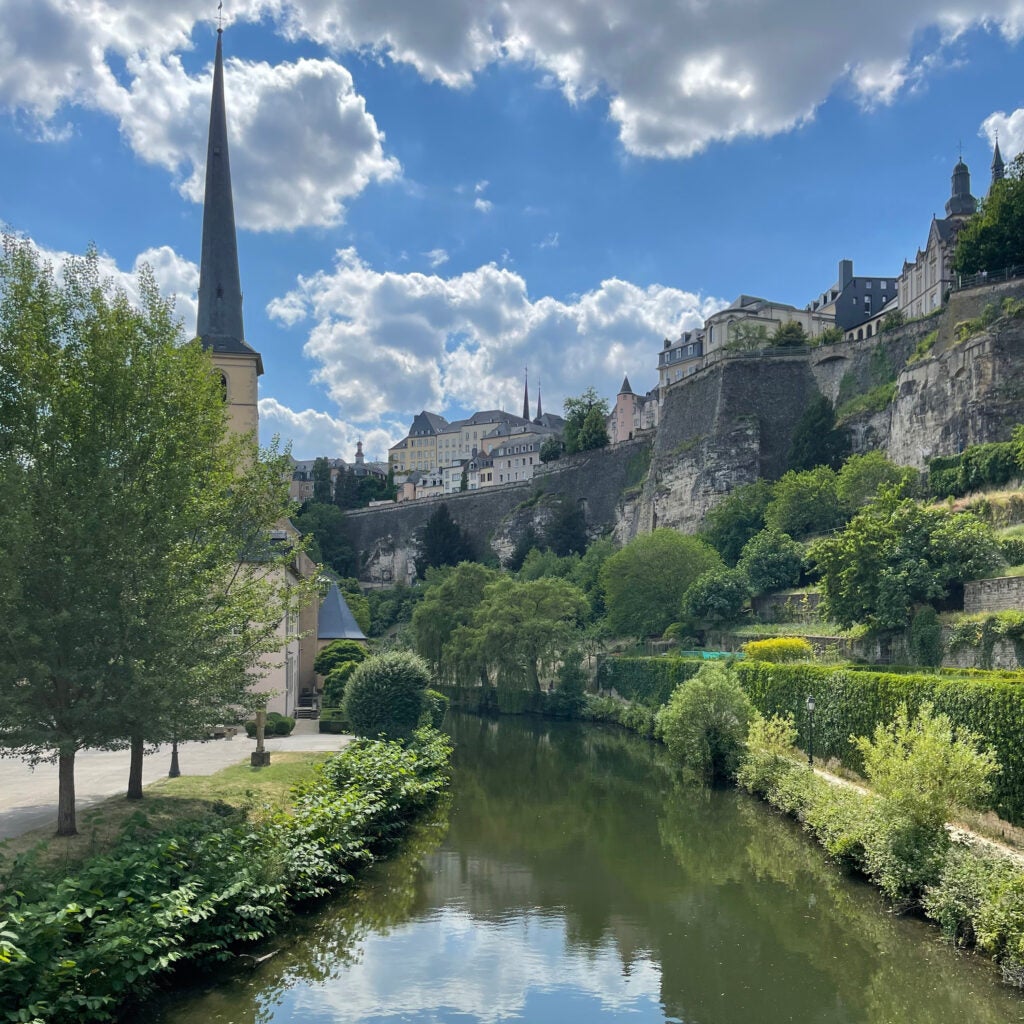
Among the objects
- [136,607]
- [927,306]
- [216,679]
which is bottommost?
[216,679]

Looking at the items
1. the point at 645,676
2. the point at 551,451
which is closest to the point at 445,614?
the point at 645,676

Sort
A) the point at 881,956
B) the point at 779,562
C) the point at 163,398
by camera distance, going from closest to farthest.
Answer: the point at 881,956, the point at 163,398, the point at 779,562

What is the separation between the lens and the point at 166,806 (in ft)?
53.6

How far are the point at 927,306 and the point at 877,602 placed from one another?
41.3m

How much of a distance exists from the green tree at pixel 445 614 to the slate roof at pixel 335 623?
14.8ft

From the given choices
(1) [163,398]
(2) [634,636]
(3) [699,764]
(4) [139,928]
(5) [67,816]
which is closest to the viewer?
(4) [139,928]

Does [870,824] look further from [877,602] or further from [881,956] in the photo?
[877,602]

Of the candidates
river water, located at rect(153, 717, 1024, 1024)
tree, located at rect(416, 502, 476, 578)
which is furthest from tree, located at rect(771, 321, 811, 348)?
river water, located at rect(153, 717, 1024, 1024)

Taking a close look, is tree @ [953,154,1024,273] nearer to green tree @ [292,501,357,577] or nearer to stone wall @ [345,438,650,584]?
stone wall @ [345,438,650,584]

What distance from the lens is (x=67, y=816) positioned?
14016mm

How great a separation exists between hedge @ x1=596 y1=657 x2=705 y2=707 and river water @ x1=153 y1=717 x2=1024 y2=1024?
14086mm

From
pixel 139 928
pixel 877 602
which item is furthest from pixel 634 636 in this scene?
pixel 139 928

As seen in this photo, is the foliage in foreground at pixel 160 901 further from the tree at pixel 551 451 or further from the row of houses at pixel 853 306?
the tree at pixel 551 451

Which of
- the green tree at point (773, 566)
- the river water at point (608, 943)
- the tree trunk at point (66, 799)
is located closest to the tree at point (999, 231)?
the green tree at point (773, 566)
